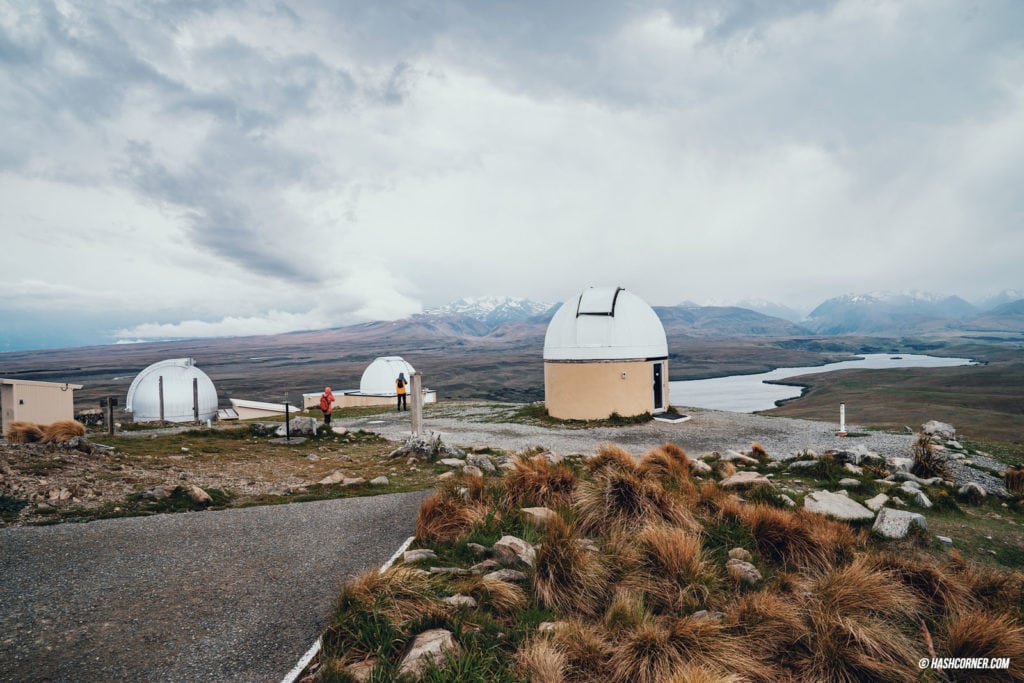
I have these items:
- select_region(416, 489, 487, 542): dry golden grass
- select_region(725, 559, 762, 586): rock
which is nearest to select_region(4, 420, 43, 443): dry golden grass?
select_region(416, 489, 487, 542): dry golden grass

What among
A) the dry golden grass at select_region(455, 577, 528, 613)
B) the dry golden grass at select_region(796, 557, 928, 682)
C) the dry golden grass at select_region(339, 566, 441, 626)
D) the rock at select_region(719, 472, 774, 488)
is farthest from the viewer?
the rock at select_region(719, 472, 774, 488)

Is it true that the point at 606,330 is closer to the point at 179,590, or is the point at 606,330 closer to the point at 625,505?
the point at 625,505

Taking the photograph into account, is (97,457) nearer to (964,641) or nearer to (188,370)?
(964,641)

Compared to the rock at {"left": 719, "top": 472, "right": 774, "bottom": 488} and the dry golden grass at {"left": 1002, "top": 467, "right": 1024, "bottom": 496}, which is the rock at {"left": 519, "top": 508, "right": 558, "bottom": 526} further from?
the dry golden grass at {"left": 1002, "top": 467, "right": 1024, "bottom": 496}

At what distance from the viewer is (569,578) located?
172 inches

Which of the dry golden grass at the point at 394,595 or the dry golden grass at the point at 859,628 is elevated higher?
the dry golden grass at the point at 394,595

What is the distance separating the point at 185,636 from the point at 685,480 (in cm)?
622

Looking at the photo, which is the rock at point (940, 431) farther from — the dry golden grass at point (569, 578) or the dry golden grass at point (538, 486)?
the dry golden grass at point (569, 578)

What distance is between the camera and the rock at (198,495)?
689cm

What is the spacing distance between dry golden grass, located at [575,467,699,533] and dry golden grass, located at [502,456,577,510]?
11.4 inches

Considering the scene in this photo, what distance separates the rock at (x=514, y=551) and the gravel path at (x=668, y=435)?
7.11 meters

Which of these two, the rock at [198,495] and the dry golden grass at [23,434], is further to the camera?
the dry golden grass at [23,434]

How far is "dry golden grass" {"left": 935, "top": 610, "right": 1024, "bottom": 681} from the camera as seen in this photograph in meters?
3.37

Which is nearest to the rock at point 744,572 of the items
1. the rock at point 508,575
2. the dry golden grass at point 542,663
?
the rock at point 508,575
